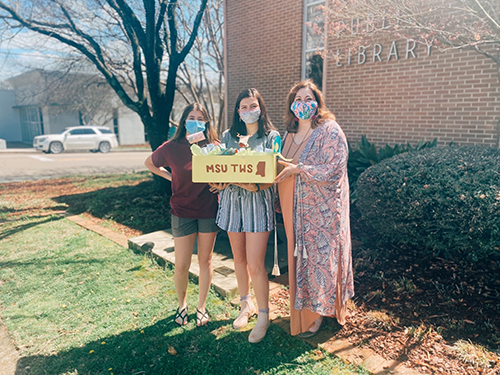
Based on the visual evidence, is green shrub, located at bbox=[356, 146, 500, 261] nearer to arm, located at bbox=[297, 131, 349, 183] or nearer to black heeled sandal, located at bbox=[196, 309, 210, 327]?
arm, located at bbox=[297, 131, 349, 183]

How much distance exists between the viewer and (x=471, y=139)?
6262 mm

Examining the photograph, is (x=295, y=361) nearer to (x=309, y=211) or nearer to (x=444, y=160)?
(x=309, y=211)

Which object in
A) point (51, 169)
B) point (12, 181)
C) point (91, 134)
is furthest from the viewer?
point (91, 134)

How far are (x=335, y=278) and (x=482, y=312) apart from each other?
1402mm

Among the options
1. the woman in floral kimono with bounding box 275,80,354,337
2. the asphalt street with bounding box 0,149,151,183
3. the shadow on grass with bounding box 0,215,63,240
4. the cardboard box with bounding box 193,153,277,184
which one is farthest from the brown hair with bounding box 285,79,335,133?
the asphalt street with bounding box 0,149,151,183

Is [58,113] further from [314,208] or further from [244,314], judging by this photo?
[314,208]

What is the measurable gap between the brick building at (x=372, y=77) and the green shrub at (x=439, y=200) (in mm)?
2164

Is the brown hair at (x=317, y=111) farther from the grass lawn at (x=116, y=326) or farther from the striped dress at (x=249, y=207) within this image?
the grass lawn at (x=116, y=326)

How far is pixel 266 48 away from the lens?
9562 millimetres

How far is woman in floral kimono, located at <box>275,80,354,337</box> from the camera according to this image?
8.81ft

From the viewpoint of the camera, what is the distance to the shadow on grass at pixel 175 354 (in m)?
2.67

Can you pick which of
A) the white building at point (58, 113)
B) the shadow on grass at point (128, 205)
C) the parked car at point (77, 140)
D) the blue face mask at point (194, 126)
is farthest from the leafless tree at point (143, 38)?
the white building at point (58, 113)

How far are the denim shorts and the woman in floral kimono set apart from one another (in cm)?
62

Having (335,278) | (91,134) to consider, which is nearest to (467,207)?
(335,278)
